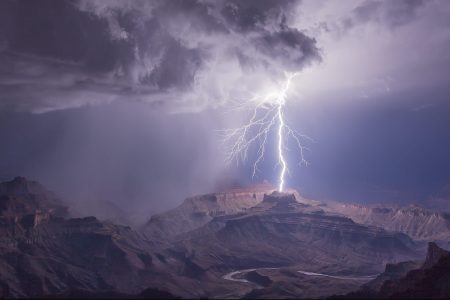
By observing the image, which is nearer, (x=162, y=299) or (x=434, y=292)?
(x=434, y=292)

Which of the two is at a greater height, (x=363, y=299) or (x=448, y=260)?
(x=448, y=260)

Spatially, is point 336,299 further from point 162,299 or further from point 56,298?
point 56,298

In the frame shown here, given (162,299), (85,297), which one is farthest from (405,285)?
(85,297)

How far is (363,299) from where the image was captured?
15325 centimetres

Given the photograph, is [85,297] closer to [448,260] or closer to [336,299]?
[336,299]

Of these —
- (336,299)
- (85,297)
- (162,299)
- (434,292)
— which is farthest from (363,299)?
(85,297)

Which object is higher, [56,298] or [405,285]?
[405,285]

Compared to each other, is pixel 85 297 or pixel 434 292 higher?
pixel 434 292

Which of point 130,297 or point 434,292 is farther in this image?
point 130,297

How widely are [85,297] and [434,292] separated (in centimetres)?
9873

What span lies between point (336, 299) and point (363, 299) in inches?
297

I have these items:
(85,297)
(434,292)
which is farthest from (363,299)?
(85,297)

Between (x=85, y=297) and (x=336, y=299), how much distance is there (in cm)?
7348

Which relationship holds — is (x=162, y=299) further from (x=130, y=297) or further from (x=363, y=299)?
(x=363, y=299)
